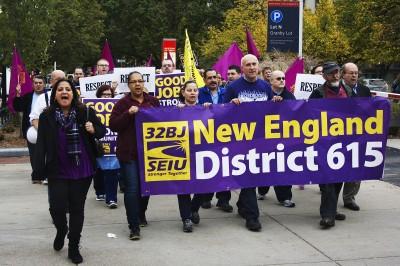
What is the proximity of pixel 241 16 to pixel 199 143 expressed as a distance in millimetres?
29866

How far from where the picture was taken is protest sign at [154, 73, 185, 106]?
36.1ft

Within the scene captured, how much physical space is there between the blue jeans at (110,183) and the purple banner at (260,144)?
1.37 m

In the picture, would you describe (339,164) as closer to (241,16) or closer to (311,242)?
(311,242)

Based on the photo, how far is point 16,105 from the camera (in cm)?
974

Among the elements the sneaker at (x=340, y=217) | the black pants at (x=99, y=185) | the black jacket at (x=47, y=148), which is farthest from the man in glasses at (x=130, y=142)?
the sneaker at (x=340, y=217)

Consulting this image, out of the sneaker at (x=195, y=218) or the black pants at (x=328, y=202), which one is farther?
the sneaker at (x=195, y=218)

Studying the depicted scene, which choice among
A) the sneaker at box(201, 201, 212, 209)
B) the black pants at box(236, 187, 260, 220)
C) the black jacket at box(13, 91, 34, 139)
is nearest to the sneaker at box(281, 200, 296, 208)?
the sneaker at box(201, 201, 212, 209)

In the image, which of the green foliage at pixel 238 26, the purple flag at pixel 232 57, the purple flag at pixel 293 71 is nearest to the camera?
the purple flag at pixel 293 71

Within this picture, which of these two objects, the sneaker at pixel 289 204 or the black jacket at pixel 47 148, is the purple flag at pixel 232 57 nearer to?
the sneaker at pixel 289 204

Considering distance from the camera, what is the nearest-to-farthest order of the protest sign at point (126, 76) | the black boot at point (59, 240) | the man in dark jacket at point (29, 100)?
the black boot at point (59, 240)
the man in dark jacket at point (29, 100)
the protest sign at point (126, 76)

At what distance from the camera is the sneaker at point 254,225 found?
6737mm

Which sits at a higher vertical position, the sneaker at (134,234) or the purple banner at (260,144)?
the purple banner at (260,144)

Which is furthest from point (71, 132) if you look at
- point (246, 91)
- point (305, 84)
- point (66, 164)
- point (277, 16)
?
point (277, 16)

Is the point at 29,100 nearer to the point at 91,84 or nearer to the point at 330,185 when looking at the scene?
the point at 91,84
